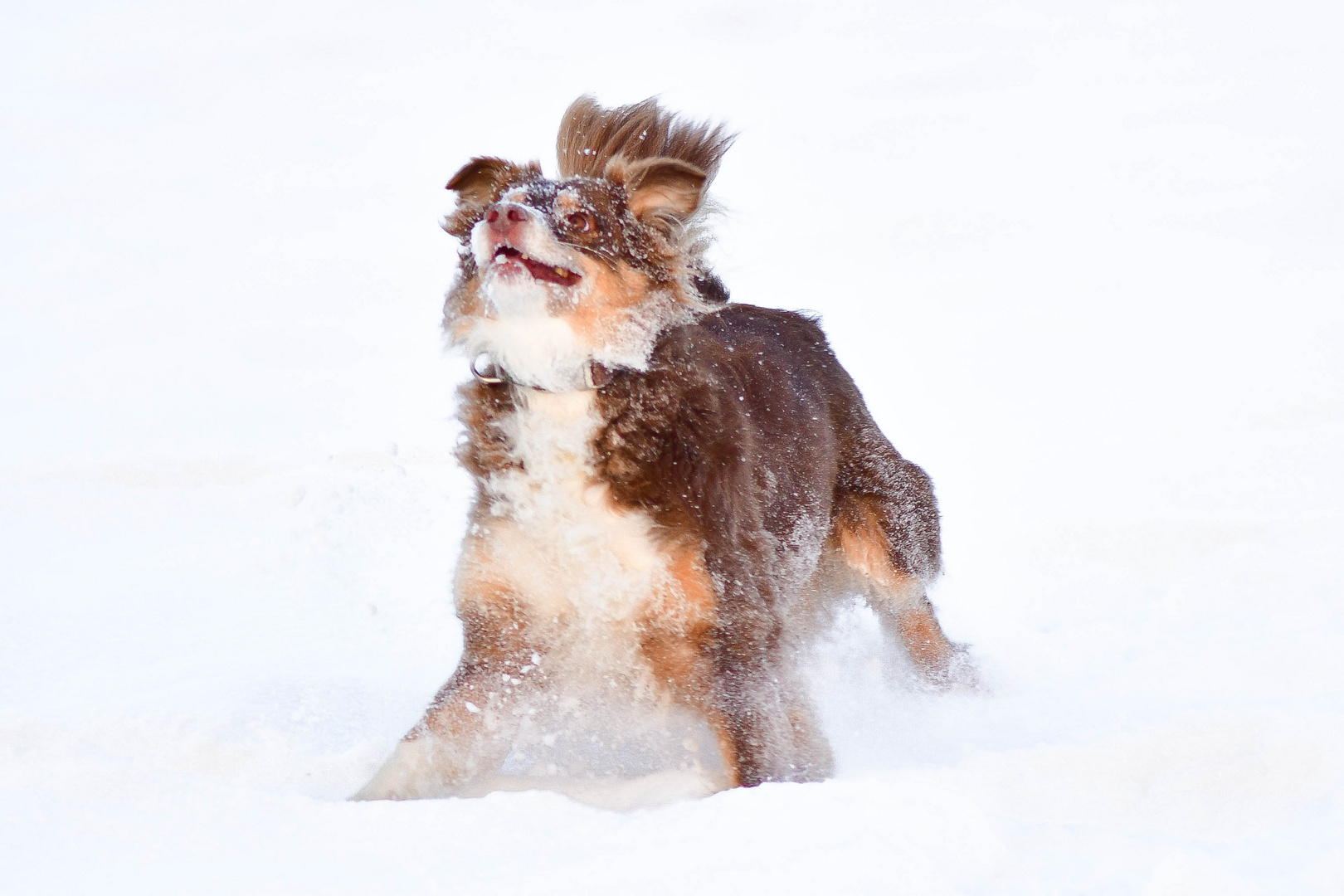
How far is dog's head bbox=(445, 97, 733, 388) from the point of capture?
3.28 m

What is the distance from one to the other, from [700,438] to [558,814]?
1.10 m

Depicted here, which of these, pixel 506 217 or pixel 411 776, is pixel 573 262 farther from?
pixel 411 776

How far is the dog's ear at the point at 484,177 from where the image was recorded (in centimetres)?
383

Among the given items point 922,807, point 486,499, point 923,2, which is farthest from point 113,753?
point 923,2

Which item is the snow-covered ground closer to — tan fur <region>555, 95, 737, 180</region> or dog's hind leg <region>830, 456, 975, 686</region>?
dog's hind leg <region>830, 456, 975, 686</region>

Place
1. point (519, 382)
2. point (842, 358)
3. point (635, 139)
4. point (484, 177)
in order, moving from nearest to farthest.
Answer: point (519, 382) < point (484, 177) < point (635, 139) < point (842, 358)

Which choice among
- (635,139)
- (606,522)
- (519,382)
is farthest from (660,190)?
(606,522)

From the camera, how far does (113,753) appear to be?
3.42 m

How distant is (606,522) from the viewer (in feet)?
11.0

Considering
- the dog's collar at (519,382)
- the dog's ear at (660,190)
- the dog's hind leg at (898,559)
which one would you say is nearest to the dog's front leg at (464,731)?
the dog's collar at (519,382)

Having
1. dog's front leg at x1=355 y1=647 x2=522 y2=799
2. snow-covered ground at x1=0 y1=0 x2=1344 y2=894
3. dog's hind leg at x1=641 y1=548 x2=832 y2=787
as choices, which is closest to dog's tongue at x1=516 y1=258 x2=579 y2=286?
dog's hind leg at x1=641 y1=548 x2=832 y2=787

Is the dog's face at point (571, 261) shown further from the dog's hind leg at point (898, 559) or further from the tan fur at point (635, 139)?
the dog's hind leg at point (898, 559)

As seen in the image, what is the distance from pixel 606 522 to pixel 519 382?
18.3 inches

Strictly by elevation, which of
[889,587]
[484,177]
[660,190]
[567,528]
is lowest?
[567,528]
